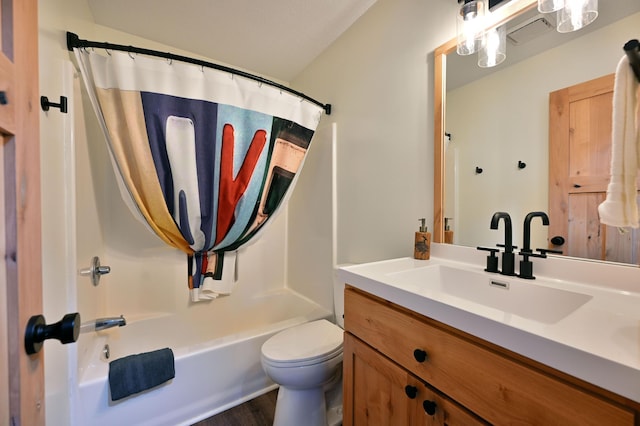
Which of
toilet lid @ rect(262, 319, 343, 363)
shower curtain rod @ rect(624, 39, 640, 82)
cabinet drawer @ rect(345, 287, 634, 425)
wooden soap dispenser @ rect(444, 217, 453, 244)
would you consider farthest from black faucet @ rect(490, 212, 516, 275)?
toilet lid @ rect(262, 319, 343, 363)

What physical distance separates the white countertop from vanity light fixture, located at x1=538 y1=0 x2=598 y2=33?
79 cm

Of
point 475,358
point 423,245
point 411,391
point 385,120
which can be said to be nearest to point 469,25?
point 385,120

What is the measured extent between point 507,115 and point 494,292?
71 cm

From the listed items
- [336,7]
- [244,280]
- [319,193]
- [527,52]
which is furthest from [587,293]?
[244,280]

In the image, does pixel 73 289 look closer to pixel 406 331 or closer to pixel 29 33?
pixel 29 33

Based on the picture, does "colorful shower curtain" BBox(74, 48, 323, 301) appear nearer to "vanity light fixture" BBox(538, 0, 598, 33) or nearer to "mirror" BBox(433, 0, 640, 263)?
"mirror" BBox(433, 0, 640, 263)

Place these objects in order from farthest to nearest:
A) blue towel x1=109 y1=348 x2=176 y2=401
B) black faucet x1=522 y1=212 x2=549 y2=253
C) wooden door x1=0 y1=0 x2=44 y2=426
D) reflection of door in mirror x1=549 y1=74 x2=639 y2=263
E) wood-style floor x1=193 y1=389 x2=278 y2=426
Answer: wood-style floor x1=193 y1=389 x2=278 y2=426
blue towel x1=109 y1=348 x2=176 y2=401
black faucet x1=522 y1=212 x2=549 y2=253
reflection of door in mirror x1=549 y1=74 x2=639 y2=263
wooden door x1=0 y1=0 x2=44 y2=426

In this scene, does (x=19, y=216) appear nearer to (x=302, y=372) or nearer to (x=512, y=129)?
(x=302, y=372)

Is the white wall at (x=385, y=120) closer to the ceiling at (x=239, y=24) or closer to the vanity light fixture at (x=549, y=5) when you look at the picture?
the ceiling at (x=239, y=24)

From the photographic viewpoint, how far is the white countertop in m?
0.43

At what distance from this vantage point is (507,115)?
1051 millimetres

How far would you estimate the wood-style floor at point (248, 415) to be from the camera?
56.8 inches

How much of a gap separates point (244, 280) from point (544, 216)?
2103 mm

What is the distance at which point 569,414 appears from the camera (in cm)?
47
